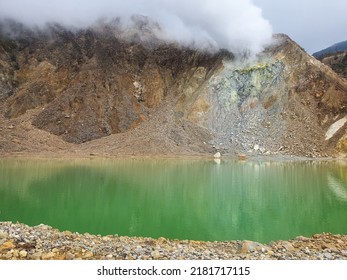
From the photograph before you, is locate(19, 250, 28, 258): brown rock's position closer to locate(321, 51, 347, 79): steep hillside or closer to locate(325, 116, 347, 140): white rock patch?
locate(325, 116, 347, 140): white rock patch

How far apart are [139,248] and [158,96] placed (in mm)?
60958

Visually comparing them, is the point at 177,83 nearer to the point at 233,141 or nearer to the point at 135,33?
the point at 135,33

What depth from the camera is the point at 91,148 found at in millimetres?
53844

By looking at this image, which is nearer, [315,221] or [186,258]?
[186,258]

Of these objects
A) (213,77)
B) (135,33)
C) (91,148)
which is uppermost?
(135,33)

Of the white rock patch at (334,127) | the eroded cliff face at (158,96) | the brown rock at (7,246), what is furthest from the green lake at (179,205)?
the white rock patch at (334,127)

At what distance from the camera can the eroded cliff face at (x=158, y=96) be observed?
56062mm

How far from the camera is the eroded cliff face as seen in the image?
2207 inches

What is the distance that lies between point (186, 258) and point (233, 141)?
49.3m

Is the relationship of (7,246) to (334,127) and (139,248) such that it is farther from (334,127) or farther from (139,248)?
(334,127)

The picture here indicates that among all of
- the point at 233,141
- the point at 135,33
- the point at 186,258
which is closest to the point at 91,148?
the point at 233,141

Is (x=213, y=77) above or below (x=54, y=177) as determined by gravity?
above

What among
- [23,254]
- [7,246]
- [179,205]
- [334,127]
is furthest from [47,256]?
[334,127]

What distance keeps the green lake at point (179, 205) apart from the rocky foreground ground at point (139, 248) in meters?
1.53
